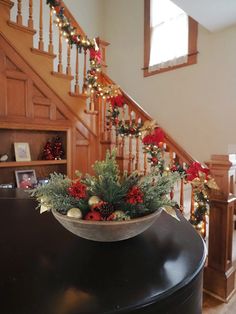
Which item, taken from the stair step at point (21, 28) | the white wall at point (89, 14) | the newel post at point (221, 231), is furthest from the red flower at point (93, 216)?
the white wall at point (89, 14)

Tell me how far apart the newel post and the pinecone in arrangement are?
1.50m

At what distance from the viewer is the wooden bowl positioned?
61cm

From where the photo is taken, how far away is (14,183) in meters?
2.48

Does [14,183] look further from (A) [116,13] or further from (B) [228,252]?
(A) [116,13]

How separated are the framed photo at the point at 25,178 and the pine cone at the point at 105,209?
1952mm

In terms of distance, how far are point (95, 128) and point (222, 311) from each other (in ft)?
7.12

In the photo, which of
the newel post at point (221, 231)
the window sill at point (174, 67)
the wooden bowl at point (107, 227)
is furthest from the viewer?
the window sill at point (174, 67)

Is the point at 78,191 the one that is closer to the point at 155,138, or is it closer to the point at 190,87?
the point at 155,138

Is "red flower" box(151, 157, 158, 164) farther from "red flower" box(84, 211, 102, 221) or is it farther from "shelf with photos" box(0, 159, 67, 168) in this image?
"red flower" box(84, 211, 102, 221)

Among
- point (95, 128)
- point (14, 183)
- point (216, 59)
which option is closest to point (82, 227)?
point (14, 183)

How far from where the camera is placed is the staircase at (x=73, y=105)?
2248 millimetres

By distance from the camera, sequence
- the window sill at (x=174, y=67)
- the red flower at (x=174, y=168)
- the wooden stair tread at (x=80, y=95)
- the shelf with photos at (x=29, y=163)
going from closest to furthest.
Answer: the red flower at (x=174, y=168) → the shelf with photos at (x=29, y=163) → the wooden stair tread at (x=80, y=95) → the window sill at (x=174, y=67)

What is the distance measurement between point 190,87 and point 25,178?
2.75 metres

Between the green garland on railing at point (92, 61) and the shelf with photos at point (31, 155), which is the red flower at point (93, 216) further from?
the green garland on railing at point (92, 61)
